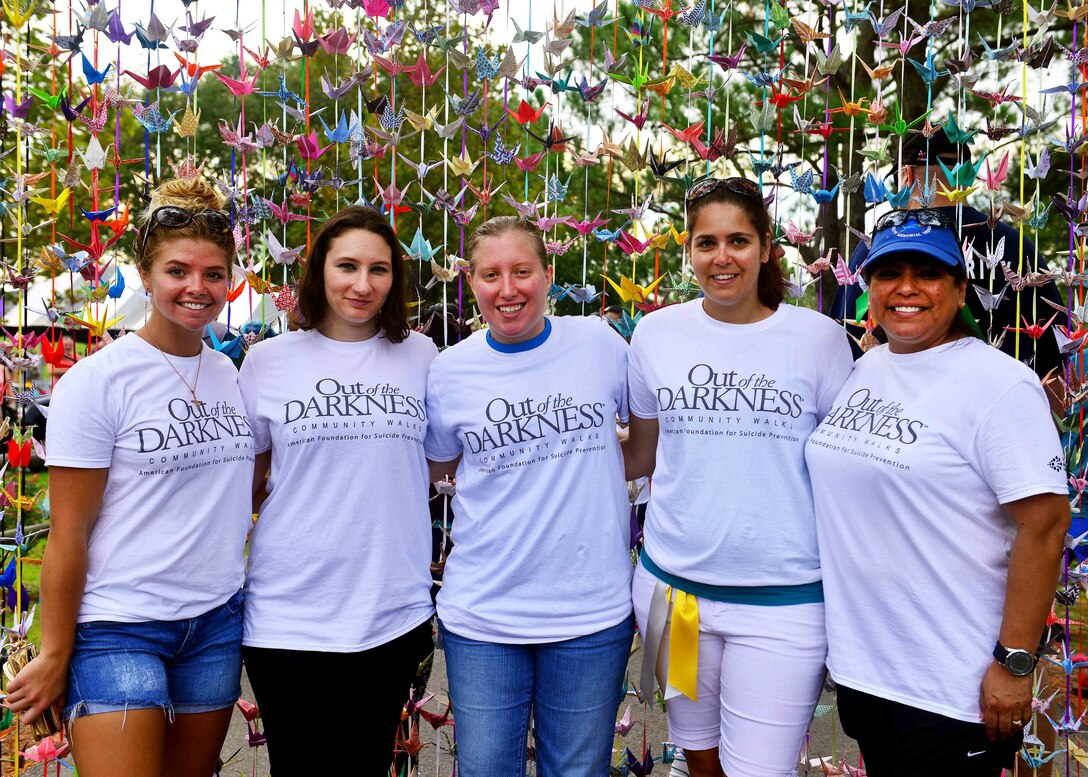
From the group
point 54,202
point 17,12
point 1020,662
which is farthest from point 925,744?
point 17,12

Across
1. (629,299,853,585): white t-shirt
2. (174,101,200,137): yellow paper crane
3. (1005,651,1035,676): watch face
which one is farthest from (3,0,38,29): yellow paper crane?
(1005,651,1035,676): watch face

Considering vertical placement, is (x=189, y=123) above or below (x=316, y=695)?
above

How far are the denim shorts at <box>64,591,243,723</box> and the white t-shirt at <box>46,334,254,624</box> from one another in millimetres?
34

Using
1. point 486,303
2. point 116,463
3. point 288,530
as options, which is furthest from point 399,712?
point 486,303

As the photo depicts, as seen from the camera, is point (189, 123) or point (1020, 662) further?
point (189, 123)

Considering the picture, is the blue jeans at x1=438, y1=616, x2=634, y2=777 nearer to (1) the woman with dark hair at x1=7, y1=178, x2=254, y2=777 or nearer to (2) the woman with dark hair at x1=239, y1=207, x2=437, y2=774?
(2) the woman with dark hair at x1=239, y1=207, x2=437, y2=774

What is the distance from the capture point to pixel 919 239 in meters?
1.79

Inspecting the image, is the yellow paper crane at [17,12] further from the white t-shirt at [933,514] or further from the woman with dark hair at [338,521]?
the white t-shirt at [933,514]

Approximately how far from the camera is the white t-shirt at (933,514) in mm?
1647

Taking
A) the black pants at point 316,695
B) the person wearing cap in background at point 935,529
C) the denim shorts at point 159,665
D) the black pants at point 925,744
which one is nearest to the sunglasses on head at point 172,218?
the denim shorts at point 159,665

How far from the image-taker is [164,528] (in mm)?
1849

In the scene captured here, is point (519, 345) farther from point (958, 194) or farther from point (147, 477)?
point (958, 194)

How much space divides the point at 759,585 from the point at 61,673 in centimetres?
143

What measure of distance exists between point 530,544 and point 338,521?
1.38ft
